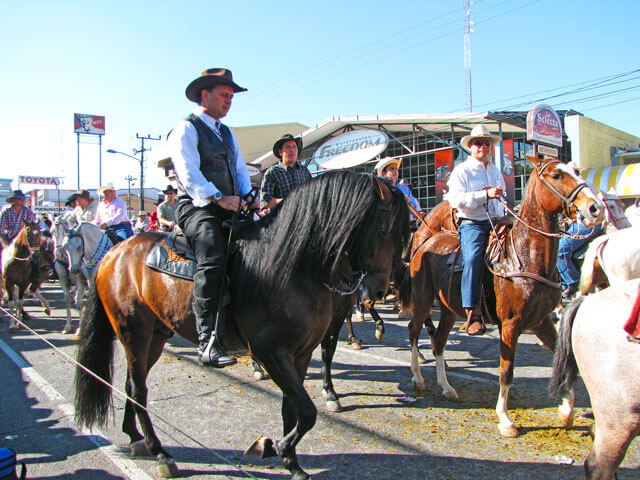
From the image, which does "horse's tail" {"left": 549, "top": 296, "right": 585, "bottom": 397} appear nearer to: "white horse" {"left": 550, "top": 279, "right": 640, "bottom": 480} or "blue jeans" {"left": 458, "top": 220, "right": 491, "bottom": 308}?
"white horse" {"left": 550, "top": 279, "right": 640, "bottom": 480}

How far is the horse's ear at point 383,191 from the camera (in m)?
2.64

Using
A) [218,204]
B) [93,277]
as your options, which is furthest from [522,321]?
[93,277]

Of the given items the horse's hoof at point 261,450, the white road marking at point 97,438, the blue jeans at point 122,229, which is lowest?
the white road marking at point 97,438

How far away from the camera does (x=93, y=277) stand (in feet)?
13.2

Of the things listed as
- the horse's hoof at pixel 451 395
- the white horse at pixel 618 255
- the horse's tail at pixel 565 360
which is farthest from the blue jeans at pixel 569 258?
the horse's tail at pixel 565 360

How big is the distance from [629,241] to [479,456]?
4470 millimetres

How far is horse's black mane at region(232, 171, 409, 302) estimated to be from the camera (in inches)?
105

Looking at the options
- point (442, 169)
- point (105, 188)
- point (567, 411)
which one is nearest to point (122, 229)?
point (105, 188)

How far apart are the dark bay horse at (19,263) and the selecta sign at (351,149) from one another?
9.11 m

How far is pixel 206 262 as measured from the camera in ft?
9.71

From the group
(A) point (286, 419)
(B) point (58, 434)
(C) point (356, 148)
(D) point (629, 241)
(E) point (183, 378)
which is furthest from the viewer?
(C) point (356, 148)

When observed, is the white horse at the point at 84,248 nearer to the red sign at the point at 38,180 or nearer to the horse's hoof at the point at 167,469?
the horse's hoof at the point at 167,469

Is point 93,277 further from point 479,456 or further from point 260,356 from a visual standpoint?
point 479,456

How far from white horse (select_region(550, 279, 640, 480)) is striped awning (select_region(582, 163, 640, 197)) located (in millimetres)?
15105
